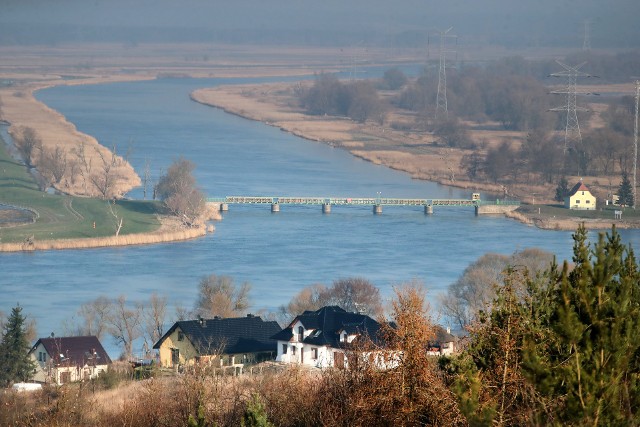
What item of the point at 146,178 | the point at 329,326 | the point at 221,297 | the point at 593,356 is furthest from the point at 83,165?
the point at 593,356

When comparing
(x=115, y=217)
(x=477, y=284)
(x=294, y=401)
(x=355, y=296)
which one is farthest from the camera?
(x=115, y=217)

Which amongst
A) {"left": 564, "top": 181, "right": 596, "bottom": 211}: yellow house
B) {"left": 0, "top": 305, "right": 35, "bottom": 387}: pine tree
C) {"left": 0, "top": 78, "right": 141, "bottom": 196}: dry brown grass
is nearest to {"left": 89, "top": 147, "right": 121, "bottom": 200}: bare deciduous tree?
{"left": 0, "top": 78, "right": 141, "bottom": 196}: dry brown grass

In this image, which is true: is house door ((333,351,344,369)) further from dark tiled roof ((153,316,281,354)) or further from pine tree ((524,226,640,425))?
dark tiled roof ((153,316,281,354))

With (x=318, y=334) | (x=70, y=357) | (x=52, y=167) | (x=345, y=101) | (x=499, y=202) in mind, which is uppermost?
(x=345, y=101)

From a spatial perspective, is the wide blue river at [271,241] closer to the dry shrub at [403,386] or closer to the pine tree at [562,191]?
the pine tree at [562,191]

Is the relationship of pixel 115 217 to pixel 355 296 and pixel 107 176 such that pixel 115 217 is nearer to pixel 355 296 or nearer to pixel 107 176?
pixel 107 176

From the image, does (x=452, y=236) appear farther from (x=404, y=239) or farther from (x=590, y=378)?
(x=590, y=378)
